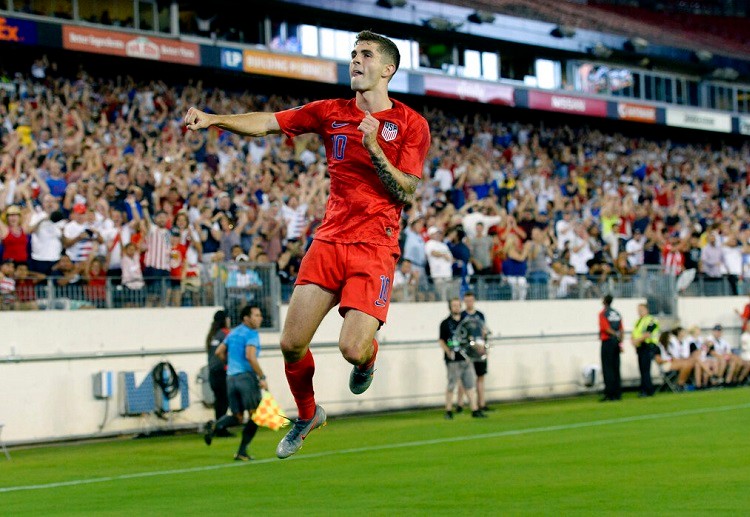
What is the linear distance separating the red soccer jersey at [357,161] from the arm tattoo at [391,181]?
0.36 feet

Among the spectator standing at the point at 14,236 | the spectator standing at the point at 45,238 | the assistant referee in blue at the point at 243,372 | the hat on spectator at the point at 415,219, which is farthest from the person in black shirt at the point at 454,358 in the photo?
the spectator standing at the point at 14,236

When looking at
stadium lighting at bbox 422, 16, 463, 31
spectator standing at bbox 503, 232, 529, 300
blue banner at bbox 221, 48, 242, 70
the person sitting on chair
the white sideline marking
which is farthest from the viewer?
stadium lighting at bbox 422, 16, 463, 31

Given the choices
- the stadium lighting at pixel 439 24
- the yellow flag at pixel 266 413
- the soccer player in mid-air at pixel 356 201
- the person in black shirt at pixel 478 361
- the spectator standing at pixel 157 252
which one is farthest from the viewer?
the stadium lighting at pixel 439 24

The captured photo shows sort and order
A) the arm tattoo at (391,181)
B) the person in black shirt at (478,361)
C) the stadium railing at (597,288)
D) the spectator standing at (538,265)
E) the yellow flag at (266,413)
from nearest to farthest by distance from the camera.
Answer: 1. the arm tattoo at (391,181)
2. the yellow flag at (266,413)
3. the person in black shirt at (478,361)
4. the stadium railing at (597,288)
5. the spectator standing at (538,265)

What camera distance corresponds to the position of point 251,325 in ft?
51.5

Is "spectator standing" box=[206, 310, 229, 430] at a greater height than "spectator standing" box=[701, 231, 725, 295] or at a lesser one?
lesser

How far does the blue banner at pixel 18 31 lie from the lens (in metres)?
25.6

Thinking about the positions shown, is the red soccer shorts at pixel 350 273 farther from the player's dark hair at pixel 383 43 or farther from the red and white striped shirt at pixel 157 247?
the red and white striped shirt at pixel 157 247

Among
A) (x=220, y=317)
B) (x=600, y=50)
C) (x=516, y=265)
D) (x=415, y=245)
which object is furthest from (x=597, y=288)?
(x=600, y=50)

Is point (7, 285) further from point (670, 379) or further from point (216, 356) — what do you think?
point (670, 379)

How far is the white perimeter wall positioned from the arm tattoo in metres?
11.1

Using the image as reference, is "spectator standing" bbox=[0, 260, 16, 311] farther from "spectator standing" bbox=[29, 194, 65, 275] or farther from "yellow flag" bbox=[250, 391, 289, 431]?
"yellow flag" bbox=[250, 391, 289, 431]

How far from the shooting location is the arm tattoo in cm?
745

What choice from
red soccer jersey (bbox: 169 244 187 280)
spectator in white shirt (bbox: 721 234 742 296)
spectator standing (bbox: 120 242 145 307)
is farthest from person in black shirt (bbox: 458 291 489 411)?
spectator in white shirt (bbox: 721 234 742 296)
